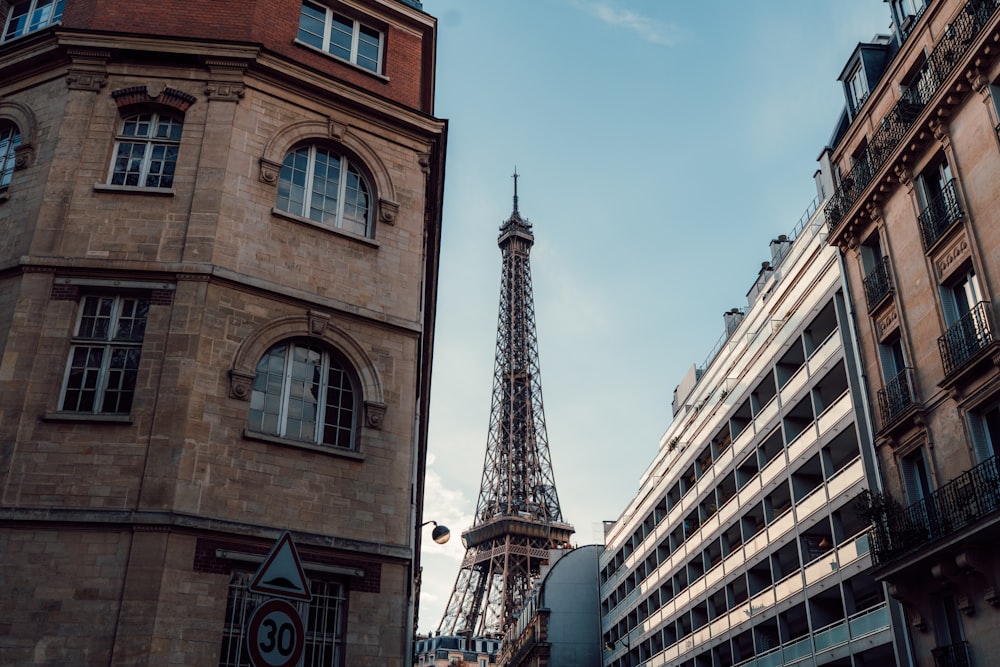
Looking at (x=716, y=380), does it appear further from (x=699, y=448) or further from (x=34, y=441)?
(x=34, y=441)

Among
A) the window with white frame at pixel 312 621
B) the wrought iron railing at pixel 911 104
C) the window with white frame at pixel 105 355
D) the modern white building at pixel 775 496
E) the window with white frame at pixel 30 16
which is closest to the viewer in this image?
the window with white frame at pixel 312 621

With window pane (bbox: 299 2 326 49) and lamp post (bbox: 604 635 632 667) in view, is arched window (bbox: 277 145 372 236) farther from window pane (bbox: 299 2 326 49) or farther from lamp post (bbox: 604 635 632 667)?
lamp post (bbox: 604 635 632 667)

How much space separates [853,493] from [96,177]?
79.9ft

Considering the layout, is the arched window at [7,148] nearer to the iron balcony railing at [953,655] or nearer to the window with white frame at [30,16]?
the window with white frame at [30,16]

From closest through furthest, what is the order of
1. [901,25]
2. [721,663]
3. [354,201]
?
[354,201]
[901,25]
[721,663]

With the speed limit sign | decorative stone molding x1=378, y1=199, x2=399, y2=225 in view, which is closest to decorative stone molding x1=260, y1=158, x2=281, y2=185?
decorative stone molding x1=378, y1=199, x2=399, y2=225

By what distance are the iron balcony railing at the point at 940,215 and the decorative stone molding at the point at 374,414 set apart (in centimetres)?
1539

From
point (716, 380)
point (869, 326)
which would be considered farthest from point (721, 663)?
point (869, 326)

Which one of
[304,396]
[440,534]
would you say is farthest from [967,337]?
[304,396]

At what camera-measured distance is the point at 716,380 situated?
4809 cm

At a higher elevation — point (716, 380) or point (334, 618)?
point (716, 380)

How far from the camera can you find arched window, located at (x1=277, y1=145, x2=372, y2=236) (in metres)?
18.4

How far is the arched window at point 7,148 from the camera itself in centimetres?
1772

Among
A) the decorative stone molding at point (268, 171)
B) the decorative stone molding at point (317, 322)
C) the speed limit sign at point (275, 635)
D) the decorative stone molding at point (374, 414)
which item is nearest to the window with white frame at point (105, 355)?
the decorative stone molding at point (317, 322)
